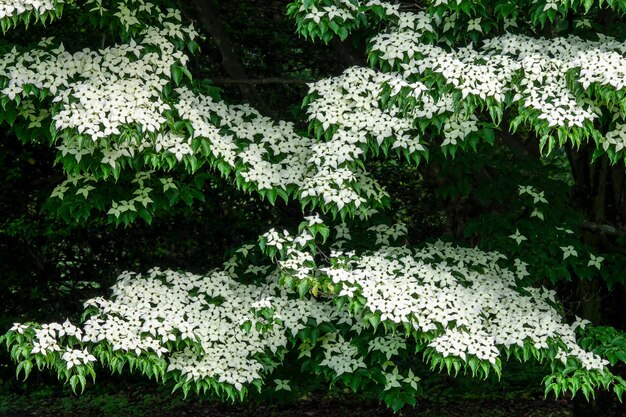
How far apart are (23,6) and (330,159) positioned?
1742mm

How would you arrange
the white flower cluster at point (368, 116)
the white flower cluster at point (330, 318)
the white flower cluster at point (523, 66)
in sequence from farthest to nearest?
the white flower cluster at point (330, 318)
the white flower cluster at point (368, 116)
the white flower cluster at point (523, 66)

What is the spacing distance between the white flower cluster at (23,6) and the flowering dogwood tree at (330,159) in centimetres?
2

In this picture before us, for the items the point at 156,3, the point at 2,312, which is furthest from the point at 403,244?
the point at 2,312

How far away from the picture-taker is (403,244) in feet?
19.7

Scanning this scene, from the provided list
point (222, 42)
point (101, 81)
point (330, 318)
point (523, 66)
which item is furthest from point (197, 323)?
point (523, 66)

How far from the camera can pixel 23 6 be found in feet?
14.3

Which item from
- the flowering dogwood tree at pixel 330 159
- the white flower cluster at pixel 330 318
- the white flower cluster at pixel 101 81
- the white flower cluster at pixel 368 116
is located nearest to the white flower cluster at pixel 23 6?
the flowering dogwood tree at pixel 330 159

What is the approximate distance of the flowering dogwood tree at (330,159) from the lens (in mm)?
4453

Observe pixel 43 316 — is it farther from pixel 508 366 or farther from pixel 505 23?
pixel 505 23

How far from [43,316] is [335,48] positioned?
4582mm

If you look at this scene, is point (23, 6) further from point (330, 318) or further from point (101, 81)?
point (330, 318)

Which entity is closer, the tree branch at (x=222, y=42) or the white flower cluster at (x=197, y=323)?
the white flower cluster at (x=197, y=323)

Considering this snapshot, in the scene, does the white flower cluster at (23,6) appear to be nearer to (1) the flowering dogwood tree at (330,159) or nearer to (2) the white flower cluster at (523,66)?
(1) the flowering dogwood tree at (330,159)

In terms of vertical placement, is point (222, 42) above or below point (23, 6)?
above
